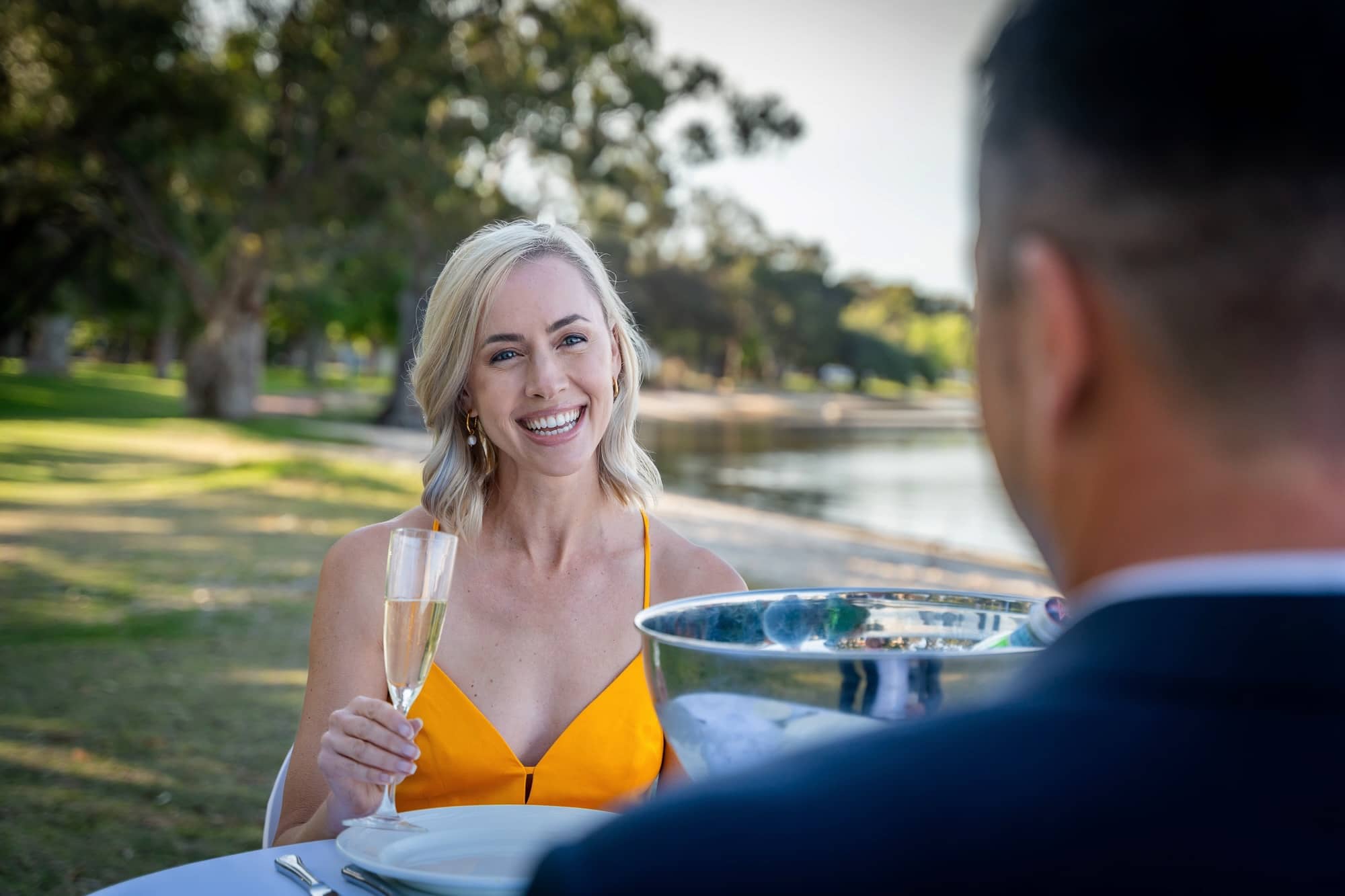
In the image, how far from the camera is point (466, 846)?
1749 mm

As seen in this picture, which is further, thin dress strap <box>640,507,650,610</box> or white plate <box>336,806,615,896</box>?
thin dress strap <box>640,507,650,610</box>

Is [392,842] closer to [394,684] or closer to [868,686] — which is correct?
[394,684]

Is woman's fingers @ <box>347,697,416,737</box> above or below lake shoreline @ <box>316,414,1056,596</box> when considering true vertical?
above

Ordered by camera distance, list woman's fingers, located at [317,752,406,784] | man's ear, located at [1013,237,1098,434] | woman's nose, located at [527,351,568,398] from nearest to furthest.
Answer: man's ear, located at [1013,237,1098,434]
woman's fingers, located at [317,752,406,784]
woman's nose, located at [527,351,568,398]

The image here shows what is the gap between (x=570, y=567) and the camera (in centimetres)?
306

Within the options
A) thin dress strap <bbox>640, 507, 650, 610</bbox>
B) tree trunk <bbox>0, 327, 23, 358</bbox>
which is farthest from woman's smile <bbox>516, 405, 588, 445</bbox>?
tree trunk <bbox>0, 327, 23, 358</bbox>

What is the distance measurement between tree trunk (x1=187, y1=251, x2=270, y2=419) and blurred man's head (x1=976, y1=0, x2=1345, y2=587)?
27.2 metres

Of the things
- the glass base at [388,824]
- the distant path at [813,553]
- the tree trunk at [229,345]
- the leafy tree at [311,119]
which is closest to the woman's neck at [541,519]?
the glass base at [388,824]

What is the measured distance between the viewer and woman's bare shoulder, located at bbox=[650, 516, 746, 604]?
303 cm

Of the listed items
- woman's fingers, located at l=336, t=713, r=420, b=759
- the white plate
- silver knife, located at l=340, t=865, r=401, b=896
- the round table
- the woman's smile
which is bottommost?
the round table

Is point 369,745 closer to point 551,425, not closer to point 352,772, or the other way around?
point 352,772

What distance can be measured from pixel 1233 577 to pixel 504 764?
222 centimetres

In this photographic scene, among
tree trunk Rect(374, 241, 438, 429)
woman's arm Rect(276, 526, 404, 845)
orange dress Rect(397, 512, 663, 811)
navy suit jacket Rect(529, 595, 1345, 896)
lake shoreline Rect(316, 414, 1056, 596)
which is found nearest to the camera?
navy suit jacket Rect(529, 595, 1345, 896)

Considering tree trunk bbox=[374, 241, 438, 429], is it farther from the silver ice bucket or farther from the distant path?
the silver ice bucket
